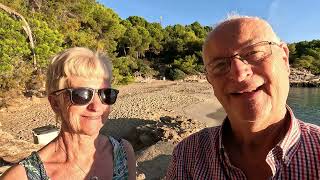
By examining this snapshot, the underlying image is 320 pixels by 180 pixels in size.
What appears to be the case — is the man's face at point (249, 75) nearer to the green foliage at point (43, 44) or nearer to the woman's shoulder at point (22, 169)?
the woman's shoulder at point (22, 169)

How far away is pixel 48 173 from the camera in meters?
2.19

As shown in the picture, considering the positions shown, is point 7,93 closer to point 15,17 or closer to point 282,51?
point 15,17

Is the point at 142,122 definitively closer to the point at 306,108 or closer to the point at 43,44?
the point at 43,44

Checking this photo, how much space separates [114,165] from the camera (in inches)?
94.6

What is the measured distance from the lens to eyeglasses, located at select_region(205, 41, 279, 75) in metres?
1.58

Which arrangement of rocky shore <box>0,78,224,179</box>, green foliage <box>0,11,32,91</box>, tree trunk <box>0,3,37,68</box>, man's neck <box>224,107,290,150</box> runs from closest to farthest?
1. man's neck <box>224,107,290,150</box>
2. rocky shore <box>0,78,224,179</box>
3. green foliage <box>0,11,32,91</box>
4. tree trunk <box>0,3,37,68</box>

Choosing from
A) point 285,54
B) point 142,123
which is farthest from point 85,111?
point 142,123

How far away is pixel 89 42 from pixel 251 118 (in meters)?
25.5

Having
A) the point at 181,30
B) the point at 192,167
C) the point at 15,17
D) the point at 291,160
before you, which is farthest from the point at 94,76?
the point at 181,30

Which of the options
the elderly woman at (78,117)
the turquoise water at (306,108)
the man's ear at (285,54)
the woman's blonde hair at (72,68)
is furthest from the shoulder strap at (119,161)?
the turquoise water at (306,108)

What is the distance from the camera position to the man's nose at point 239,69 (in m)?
1.54

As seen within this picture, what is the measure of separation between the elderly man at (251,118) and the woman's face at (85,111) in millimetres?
739

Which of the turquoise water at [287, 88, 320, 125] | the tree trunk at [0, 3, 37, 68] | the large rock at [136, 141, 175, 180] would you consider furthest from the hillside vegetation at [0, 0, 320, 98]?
the turquoise water at [287, 88, 320, 125]

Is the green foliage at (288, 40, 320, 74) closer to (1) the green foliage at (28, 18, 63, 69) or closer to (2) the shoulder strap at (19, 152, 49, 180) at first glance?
(1) the green foliage at (28, 18, 63, 69)
